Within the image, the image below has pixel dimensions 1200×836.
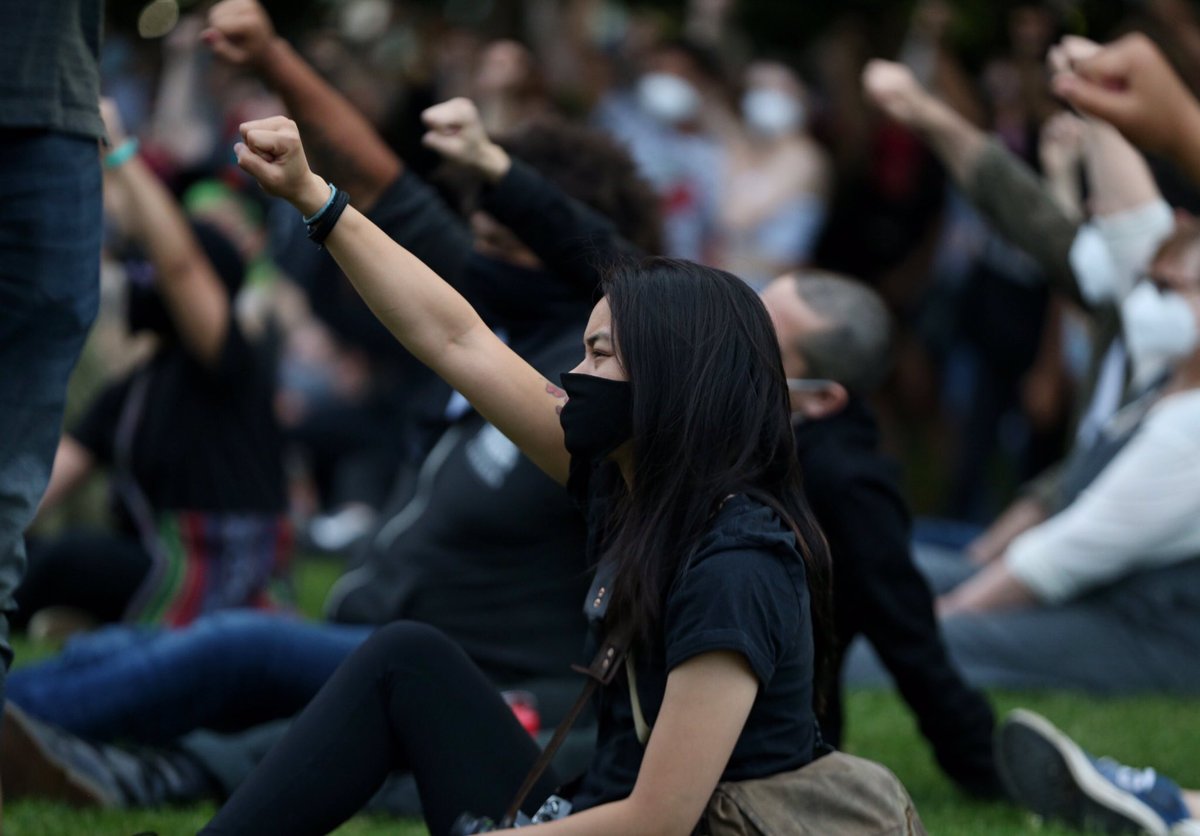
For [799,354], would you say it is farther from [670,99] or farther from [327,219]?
[670,99]

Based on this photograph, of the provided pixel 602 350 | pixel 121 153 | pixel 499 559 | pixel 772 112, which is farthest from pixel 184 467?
pixel 772 112

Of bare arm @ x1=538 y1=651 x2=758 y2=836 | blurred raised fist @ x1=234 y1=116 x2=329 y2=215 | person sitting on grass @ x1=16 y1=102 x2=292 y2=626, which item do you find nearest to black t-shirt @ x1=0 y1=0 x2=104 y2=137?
blurred raised fist @ x1=234 y1=116 x2=329 y2=215

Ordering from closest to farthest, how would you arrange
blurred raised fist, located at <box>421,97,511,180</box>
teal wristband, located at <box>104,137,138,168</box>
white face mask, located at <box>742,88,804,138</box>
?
1. blurred raised fist, located at <box>421,97,511,180</box>
2. teal wristband, located at <box>104,137,138,168</box>
3. white face mask, located at <box>742,88,804,138</box>

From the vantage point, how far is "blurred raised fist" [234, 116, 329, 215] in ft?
8.44

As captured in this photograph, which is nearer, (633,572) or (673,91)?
(633,572)

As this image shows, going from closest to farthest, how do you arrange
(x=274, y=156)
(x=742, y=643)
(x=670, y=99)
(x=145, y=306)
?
(x=742, y=643)
(x=274, y=156)
(x=145, y=306)
(x=670, y=99)

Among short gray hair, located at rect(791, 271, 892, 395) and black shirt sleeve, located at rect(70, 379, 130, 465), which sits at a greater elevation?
short gray hair, located at rect(791, 271, 892, 395)

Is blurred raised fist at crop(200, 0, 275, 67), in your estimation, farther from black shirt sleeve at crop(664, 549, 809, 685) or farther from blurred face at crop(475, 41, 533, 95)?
blurred face at crop(475, 41, 533, 95)

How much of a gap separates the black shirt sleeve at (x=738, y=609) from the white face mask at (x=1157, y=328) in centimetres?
274

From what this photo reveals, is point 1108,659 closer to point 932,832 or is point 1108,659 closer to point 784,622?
point 932,832

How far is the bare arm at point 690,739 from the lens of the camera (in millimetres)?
2334

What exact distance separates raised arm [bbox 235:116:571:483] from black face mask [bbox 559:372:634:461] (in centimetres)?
29

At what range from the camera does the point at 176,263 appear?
5363 millimetres

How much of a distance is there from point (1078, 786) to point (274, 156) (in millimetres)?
2184
